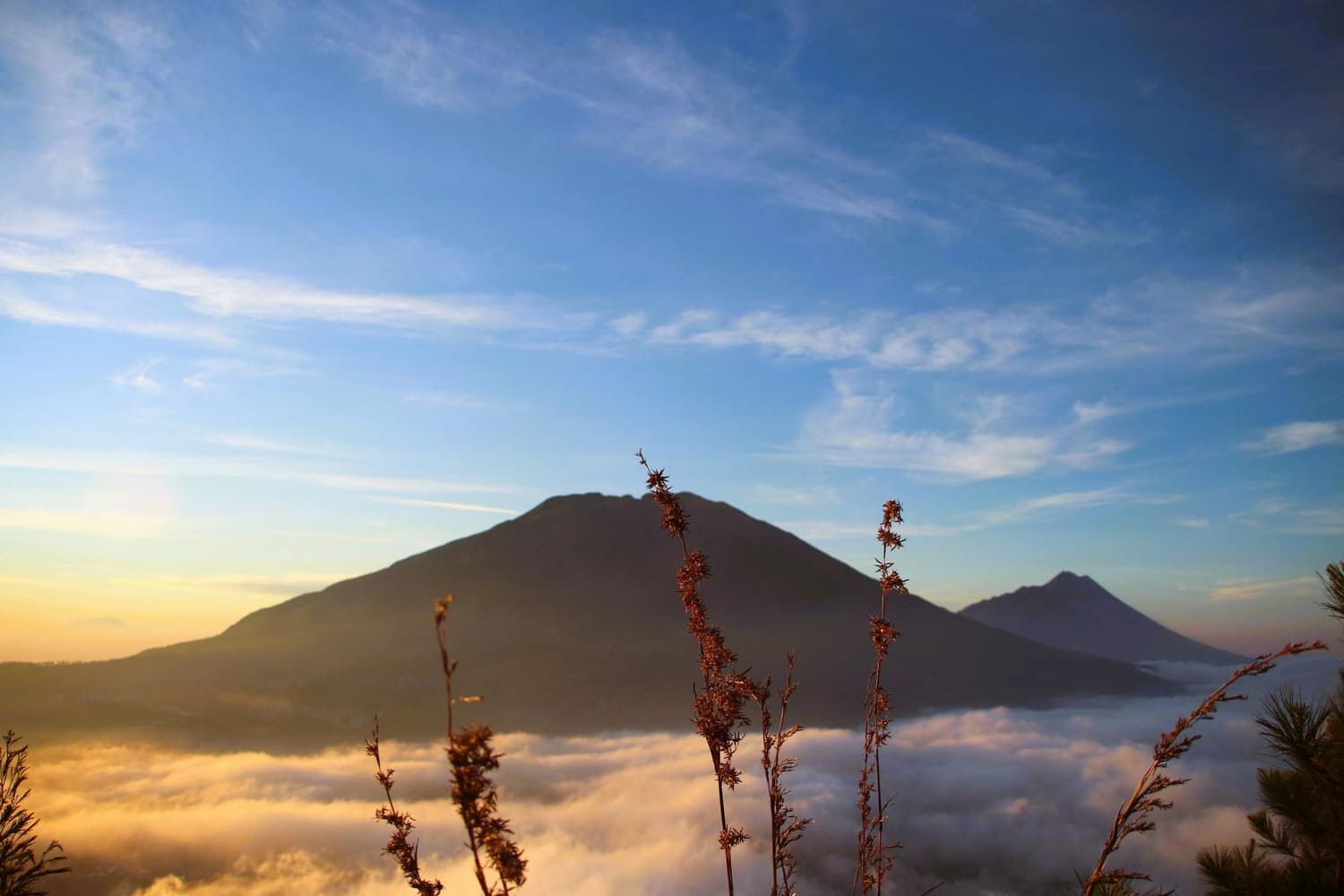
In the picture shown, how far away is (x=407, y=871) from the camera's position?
3.13m

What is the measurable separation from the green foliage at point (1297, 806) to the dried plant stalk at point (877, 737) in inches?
126

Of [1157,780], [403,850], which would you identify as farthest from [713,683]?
[1157,780]

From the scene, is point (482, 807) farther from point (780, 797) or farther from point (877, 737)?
point (877, 737)

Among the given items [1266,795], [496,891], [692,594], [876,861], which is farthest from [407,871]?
[1266,795]

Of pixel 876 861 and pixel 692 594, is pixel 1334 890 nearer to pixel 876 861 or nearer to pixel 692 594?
pixel 876 861

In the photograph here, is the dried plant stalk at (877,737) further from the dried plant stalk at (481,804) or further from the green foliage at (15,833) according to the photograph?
the green foliage at (15,833)

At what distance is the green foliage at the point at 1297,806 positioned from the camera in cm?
566

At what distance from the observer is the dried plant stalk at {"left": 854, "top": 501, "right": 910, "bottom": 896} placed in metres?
4.07

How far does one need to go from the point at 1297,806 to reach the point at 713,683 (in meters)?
5.64

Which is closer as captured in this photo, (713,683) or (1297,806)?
(713,683)

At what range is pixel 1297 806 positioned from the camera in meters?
6.16

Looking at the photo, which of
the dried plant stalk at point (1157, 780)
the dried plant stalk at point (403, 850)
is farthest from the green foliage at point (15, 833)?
the dried plant stalk at point (1157, 780)

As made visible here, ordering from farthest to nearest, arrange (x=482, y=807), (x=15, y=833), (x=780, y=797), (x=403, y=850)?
(x=15, y=833) < (x=780, y=797) < (x=403, y=850) < (x=482, y=807)

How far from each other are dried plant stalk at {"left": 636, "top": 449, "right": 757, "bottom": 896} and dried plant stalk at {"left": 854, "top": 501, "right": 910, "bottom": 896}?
0.83 m
